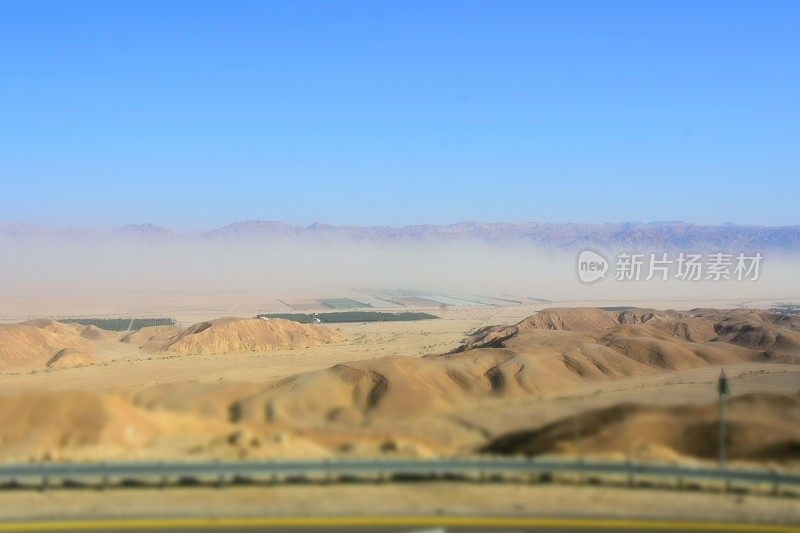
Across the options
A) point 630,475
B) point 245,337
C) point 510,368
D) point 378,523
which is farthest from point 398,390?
point 245,337

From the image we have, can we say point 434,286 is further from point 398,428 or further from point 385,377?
point 398,428

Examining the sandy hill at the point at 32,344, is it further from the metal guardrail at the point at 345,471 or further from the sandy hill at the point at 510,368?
the metal guardrail at the point at 345,471

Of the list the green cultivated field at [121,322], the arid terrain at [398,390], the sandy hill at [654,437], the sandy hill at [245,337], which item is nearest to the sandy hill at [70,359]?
the arid terrain at [398,390]

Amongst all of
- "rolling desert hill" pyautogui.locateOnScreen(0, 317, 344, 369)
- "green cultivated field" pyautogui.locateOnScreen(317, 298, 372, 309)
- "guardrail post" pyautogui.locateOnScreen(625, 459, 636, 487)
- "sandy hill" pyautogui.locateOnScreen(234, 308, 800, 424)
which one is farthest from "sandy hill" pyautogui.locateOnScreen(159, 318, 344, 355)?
"guardrail post" pyautogui.locateOnScreen(625, 459, 636, 487)

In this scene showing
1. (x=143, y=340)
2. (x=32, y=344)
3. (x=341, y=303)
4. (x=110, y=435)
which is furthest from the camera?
(x=341, y=303)

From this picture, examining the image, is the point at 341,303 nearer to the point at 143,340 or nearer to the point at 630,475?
the point at 143,340

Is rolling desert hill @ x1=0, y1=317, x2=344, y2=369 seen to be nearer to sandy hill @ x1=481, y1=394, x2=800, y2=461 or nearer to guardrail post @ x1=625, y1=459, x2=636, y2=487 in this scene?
sandy hill @ x1=481, y1=394, x2=800, y2=461
